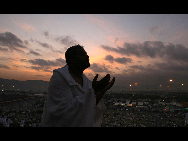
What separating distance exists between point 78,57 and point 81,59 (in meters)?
0.06

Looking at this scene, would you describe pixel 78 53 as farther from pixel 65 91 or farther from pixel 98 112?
pixel 98 112

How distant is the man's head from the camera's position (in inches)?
78.7

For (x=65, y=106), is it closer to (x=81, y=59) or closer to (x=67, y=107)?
(x=67, y=107)

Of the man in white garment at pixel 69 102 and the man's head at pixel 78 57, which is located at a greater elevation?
the man's head at pixel 78 57

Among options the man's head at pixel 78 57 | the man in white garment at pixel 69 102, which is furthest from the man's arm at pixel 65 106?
the man's head at pixel 78 57

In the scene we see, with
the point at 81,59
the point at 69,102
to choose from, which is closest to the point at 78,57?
the point at 81,59

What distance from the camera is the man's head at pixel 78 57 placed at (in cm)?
200

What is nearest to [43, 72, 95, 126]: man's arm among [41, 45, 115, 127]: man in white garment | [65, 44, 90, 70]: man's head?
[41, 45, 115, 127]: man in white garment

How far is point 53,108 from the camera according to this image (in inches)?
62.1

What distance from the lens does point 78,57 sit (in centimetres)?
200

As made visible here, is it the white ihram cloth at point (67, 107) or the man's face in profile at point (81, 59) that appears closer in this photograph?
the white ihram cloth at point (67, 107)

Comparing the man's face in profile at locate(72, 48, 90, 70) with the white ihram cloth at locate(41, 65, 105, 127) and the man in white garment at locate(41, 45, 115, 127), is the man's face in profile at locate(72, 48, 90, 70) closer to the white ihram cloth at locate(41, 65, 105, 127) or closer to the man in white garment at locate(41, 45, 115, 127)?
Answer: the man in white garment at locate(41, 45, 115, 127)

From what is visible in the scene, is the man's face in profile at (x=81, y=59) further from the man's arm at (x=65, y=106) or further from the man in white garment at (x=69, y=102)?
the man's arm at (x=65, y=106)
